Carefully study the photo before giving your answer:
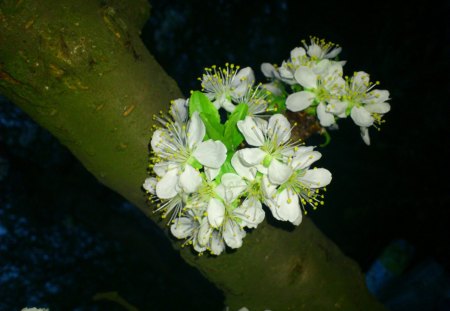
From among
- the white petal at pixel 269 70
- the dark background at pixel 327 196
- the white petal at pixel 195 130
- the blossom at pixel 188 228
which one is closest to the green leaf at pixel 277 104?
the white petal at pixel 269 70

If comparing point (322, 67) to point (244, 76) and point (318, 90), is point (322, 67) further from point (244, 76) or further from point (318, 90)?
point (244, 76)

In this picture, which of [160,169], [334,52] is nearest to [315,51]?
[334,52]

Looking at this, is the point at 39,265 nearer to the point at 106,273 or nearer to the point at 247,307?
the point at 106,273

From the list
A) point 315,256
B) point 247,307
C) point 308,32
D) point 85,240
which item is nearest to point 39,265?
point 85,240

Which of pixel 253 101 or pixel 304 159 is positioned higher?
pixel 253 101

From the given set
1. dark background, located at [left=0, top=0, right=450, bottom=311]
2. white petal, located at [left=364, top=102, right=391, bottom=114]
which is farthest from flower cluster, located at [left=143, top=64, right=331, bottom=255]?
dark background, located at [left=0, top=0, right=450, bottom=311]

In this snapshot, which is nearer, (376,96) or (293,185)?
(293,185)

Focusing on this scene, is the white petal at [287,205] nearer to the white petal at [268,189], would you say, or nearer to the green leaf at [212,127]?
the white petal at [268,189]

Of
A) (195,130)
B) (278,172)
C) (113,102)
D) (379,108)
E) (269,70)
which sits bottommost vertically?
(379,108)
